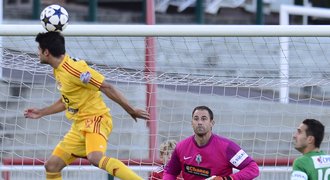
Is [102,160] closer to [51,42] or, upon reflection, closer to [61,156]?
[61,156]

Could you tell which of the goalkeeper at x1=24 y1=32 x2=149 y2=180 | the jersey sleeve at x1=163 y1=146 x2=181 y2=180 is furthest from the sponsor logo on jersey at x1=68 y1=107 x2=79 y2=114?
the jersey sleeve at x1=163 y1=146 x2=181 y2=180

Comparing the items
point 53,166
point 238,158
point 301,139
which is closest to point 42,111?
point 53,166

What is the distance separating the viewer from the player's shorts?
29.6 feet

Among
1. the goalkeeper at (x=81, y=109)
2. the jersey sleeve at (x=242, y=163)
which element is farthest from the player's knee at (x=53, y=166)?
the jersey sleeve at (x=242, y=163)

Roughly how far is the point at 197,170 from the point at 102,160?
31.1 inches

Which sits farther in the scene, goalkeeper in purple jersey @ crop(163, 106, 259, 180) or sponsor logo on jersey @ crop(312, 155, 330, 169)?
goalkeeper in purple jersey @ crop(163, 106, 259, 180)

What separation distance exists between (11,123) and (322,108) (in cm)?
340

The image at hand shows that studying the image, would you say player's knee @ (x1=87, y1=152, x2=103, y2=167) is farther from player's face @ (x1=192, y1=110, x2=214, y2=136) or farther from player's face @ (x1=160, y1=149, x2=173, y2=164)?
player's face @ (x1=160, y1=149, x2=173, y2=164)

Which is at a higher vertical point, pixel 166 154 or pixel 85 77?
pixel 85 77

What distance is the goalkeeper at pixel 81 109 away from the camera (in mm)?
8844

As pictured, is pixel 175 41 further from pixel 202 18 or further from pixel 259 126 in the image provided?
pixel 202 18

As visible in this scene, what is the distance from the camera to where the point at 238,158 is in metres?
8.70

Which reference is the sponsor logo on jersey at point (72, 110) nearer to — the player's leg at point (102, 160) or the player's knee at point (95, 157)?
the player's leg at point (102, 160)

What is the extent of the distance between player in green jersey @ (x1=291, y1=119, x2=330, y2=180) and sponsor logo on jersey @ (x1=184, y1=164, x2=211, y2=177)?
123 centimetres
